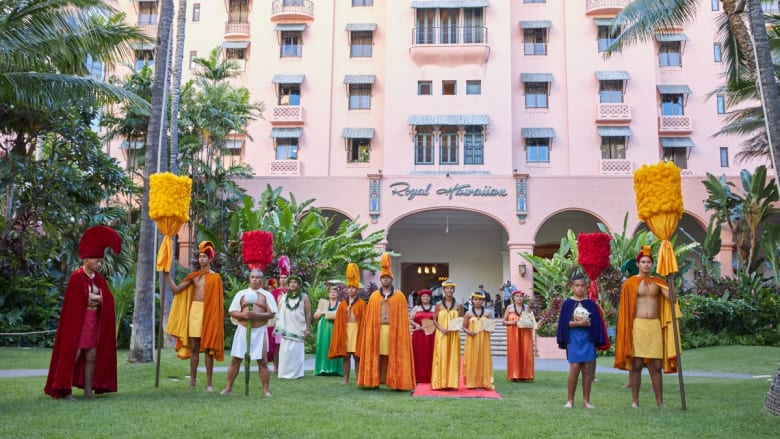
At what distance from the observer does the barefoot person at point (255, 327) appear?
26.8 feet

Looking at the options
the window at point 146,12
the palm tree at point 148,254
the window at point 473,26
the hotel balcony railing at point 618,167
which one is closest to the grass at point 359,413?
the palm tree at point 148,254

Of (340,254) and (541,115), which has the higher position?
(541,115)

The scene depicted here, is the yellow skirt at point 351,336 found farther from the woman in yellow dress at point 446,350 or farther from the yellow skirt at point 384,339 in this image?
the woman in yellow dress at point 446,350

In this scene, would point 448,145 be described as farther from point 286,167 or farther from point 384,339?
point 384,339

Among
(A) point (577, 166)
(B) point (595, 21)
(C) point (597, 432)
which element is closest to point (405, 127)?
(A) point (577, 166)

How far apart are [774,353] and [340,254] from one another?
11.6 m

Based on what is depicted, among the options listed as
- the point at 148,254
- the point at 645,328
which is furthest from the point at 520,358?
the point at 148,254

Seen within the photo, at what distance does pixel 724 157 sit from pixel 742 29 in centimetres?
1578

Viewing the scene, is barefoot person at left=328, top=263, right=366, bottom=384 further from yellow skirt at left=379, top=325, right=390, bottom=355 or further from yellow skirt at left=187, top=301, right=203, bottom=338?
yellow skirt at left=187, top=301, right=203, bottom=338

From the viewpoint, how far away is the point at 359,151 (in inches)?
1039

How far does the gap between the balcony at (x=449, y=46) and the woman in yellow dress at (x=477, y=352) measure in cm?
1719

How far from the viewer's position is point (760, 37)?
10117mm

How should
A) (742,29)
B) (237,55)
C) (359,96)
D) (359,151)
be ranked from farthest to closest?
(237,55) < (359,96) < (359,151) < (742,29)

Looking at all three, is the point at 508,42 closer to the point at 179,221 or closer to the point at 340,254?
the point at 340,254
